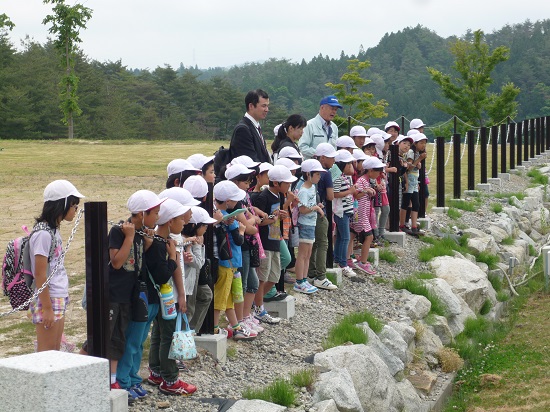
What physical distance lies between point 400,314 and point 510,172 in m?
13.6

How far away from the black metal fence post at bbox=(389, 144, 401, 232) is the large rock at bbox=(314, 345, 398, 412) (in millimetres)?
4894

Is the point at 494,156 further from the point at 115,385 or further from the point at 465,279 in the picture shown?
the point at 115,385

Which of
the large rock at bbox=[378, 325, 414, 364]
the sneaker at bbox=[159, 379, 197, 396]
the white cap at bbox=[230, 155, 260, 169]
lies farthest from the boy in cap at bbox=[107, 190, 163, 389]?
the large rock at bbox=[378, 325, 414, 364]

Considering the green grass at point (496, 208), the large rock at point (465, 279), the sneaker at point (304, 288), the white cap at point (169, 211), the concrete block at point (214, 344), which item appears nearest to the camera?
the white cap at point (169, 211)

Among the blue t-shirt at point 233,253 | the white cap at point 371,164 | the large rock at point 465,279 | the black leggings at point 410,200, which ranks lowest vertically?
the large rock at point 465,279

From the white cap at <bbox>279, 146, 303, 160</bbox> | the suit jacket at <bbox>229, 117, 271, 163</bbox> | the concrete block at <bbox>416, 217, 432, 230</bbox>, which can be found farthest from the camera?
the concrete block at <bbox>416, 217, 432, 230</bbox>

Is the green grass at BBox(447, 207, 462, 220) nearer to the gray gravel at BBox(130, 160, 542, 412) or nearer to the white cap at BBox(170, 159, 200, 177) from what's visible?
the gray gravel at BBox(130, 160, 542, 412)

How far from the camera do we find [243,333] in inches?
294

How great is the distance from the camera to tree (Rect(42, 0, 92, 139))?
45.7 m

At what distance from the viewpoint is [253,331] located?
759 centimetres

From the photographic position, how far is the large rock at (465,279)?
1140 centimetres

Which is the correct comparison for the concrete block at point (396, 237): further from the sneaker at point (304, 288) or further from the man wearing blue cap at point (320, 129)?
the sneaker at point (304, 288)

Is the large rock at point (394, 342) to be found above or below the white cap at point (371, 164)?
below

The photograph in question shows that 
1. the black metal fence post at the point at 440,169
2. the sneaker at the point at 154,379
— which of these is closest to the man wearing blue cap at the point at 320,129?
the sneaker at the point at 154,379
